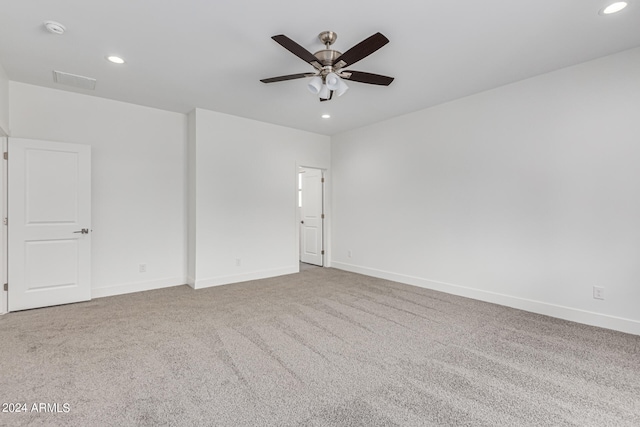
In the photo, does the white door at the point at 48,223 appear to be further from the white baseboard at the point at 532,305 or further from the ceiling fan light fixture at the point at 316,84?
the white baseboard at the point at 532,305

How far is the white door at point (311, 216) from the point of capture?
637 centimetres

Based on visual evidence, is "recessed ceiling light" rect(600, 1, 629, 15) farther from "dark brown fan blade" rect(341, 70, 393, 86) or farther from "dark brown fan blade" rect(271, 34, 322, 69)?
"dark brown fan blade" rect(271, 34, 322, 69)

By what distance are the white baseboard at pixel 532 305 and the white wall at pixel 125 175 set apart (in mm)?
3623

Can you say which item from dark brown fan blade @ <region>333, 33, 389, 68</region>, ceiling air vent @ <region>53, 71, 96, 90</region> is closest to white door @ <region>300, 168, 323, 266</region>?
dark brown fan blade @ <region>333, 33, 389, 68</region>

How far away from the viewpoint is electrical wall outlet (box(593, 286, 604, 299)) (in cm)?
303

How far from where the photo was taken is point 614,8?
2.27m

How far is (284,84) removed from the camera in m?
3.59

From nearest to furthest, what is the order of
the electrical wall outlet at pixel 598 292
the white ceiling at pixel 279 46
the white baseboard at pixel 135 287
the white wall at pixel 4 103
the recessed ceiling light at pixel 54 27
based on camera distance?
the white ceiling at pixel 279 46
the recessed ceiling light at pixel 54 27
the electrical wall outlet at pixel 598 292
the white wall at pixel 4 103
the white baseboard at pixel 135 287

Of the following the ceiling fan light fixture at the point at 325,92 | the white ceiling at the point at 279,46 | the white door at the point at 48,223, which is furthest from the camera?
the white door at the point at 48,223

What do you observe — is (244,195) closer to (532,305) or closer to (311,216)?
(311,216)

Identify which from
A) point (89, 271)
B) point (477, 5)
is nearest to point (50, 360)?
point (89, 271)

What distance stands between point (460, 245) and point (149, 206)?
4.53m

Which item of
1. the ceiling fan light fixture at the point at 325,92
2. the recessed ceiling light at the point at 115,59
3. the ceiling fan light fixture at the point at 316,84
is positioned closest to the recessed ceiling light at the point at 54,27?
the recessed ceiling light at the point at 115,59

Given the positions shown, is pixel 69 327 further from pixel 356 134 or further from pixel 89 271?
pixel 356 134
